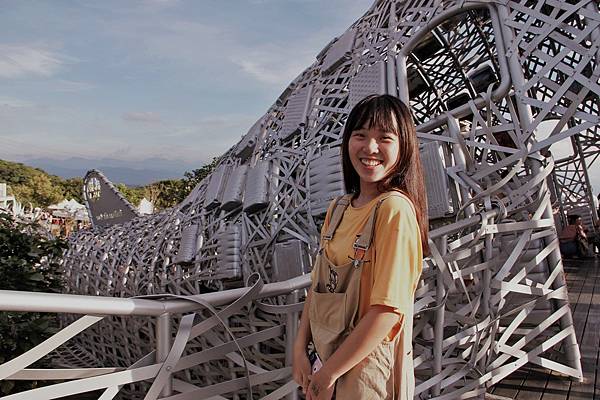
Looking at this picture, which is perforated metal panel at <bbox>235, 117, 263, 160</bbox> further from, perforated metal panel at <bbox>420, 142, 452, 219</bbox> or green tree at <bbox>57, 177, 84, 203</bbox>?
green tree at <bbox>57, 177, 84, 203</bbox>

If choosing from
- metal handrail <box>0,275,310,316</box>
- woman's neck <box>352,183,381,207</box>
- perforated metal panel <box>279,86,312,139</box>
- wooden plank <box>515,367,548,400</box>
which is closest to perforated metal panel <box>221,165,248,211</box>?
perforated metal panel <box>279,86,312,139</box>

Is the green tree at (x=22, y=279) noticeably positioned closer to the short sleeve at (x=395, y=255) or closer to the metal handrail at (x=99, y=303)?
the metal handrail at (x=99, y=303)

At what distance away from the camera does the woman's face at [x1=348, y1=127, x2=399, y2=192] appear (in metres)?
1.42

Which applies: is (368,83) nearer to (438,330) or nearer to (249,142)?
(249,142)

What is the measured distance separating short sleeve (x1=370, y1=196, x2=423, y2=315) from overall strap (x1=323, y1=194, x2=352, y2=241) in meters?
0.21

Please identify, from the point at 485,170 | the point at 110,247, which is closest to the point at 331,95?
the point at 485,170

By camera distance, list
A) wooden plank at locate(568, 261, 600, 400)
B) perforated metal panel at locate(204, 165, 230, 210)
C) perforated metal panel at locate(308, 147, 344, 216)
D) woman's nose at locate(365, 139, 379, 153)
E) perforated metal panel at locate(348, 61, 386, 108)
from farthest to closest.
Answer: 1. perforated metal panel at locate(204, 165, 230, 210)
2. perforated metal panel at locate(348, 61, 386, 108)
3. perforated metal panel at locate(308, 147, 344, 216)
4. wooden plank at locate(568, 261, 600, 400)
5. woman's nose at locate(365, 139, 379, 153)

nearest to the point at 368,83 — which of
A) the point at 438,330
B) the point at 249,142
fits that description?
the point at 249,142

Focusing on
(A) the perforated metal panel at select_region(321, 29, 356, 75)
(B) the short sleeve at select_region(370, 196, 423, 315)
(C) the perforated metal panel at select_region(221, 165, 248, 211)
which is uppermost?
(A) the perforated metal panel at select_region(321, 29, 356, 75)

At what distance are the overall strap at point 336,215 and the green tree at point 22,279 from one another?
2350mm

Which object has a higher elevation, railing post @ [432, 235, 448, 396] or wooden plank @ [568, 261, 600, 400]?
railing post @ [432, 235, 448, 396]

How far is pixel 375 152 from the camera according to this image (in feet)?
4.67

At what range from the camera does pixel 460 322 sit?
291 cm

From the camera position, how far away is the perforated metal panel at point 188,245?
4047mm
